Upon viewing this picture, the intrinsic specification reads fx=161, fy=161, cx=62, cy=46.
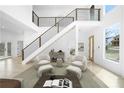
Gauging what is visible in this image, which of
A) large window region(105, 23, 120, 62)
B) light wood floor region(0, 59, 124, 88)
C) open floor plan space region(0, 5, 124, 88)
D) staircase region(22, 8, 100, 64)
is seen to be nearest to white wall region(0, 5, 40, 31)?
open floor plan space region(0, 5, 124, 88)

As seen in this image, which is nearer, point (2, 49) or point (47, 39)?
point (47, 39)

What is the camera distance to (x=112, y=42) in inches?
336

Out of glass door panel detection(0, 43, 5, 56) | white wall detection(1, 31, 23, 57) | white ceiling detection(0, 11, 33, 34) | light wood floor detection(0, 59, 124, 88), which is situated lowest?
light wood floor detection(0, 59, 124, 88)

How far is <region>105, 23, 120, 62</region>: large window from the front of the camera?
7.81 m

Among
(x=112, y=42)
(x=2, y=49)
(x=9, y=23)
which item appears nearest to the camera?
(x=112, y=42)

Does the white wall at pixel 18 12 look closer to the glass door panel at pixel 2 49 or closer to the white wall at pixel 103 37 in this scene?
the white wall at pixel 103 37

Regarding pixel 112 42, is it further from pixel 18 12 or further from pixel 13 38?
pixel 13 38

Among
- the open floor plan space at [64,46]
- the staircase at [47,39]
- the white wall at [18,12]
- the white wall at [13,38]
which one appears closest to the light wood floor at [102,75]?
the open floor plan space at [64,46]

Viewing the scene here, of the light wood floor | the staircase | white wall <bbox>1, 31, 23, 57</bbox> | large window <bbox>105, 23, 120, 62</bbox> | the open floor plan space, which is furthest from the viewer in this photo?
white wall <bbox>1, 31, 23, 57</bbox>

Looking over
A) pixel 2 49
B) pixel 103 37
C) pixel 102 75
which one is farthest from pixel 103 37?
pixel 2 49

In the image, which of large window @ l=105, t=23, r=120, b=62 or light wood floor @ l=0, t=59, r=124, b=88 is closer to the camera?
light wood floor @ l=0, t=59, r=124, b=88

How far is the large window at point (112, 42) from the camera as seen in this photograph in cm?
781

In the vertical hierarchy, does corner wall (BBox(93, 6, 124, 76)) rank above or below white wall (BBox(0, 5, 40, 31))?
below

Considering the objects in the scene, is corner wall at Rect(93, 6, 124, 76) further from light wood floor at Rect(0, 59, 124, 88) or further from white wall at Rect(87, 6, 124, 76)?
light wood floor at Rect(0, 59, 124, 88)
